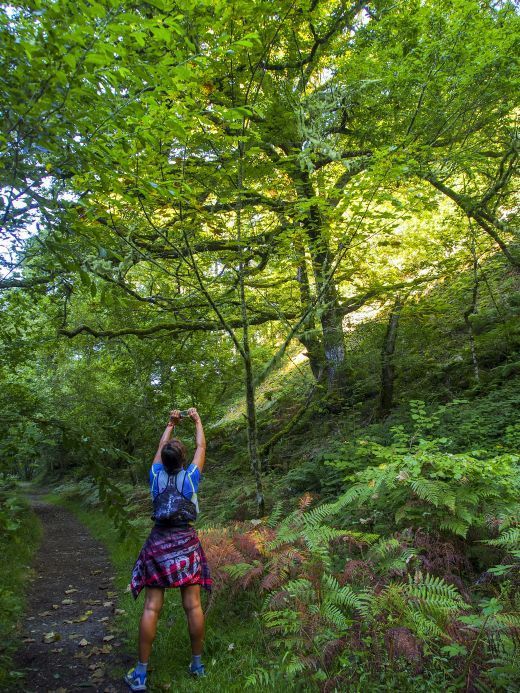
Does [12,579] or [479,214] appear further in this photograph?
[479,214]

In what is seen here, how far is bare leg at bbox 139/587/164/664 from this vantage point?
11.9 ft

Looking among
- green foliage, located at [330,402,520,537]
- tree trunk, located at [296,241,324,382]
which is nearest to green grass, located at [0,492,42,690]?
green foliage, located at [330,402,520,537]

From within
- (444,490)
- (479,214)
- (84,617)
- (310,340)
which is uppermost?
(479,214)

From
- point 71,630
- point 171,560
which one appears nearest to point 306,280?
point 171,560

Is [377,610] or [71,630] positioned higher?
[377,610]

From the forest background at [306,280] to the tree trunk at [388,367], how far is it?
63 mm

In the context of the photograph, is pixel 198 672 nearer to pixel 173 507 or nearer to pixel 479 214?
pixel 173 507

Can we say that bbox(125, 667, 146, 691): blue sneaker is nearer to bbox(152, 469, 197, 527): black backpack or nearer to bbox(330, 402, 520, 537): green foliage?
bbox(152, 469, 197, 527): black backpack

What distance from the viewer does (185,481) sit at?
3.96 metres

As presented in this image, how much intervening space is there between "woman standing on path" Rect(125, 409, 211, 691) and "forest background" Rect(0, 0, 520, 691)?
0.46 meters

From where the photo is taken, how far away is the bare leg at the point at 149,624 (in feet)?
11.9

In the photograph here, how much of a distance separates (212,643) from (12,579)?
436 centimetres

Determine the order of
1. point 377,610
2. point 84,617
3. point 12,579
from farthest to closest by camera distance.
A: point 12,579
point 84,617
point 377,610

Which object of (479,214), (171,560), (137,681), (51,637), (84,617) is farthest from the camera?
(479,214)
